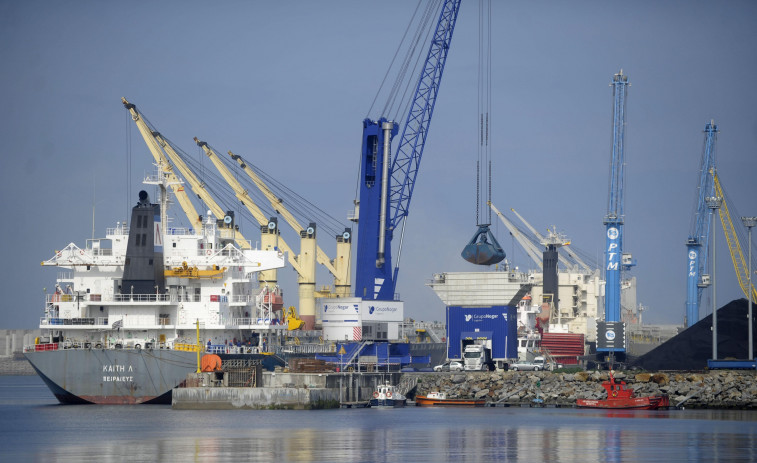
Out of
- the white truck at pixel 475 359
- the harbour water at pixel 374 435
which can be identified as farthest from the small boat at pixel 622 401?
the white truck at pixel 475 359

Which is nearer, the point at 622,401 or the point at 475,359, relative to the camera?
the point at 622,401

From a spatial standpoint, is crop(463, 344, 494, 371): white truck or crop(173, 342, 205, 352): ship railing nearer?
crop(173, 342, 205, 352): ship railing

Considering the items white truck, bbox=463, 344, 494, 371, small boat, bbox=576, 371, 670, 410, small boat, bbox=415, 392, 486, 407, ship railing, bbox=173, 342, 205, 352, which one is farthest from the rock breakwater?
ship railing, bbox=173, 342, 205, 352

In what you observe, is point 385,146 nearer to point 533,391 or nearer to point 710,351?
point 533,391

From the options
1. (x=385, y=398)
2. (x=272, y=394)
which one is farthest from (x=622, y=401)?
(x=272, y=394)

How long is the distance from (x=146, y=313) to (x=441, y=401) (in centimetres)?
2064

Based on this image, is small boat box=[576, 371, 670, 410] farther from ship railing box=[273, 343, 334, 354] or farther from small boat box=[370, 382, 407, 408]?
ship railing box=[273, 343, 334, 354]

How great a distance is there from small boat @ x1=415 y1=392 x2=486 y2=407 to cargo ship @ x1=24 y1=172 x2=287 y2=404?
11251 millimetres

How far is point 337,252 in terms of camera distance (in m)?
143

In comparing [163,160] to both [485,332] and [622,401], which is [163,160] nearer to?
[485,332]

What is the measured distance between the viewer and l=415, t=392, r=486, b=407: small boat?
261 feet

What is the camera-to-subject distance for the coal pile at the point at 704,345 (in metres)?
92.9

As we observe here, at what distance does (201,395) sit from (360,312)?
2536cm

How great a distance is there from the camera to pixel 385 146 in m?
93.2
